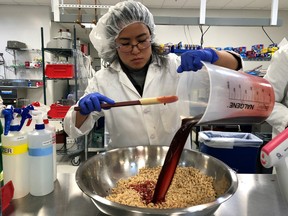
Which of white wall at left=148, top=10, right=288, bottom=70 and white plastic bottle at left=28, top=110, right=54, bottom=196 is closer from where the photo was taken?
white plastic bottle at left=28, top=110, right=54, bottom=196

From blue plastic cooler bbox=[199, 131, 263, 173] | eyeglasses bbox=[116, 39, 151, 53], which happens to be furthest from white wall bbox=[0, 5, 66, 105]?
eyeglasses bbox=[116, 39, 151, 53]

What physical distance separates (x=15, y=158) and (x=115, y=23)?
0.88 metres

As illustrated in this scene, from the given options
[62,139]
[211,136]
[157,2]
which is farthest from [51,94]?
[211,136]

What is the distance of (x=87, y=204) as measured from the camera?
2.64 ft

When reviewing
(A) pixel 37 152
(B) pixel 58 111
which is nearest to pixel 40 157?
(A) pixel 37 152

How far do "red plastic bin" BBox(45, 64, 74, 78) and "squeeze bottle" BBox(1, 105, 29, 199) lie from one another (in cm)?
243

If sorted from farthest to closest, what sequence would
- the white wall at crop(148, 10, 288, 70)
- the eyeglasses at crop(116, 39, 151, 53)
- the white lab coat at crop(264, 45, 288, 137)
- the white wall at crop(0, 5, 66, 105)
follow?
1. the white wall at crop(0, 5, 66, 105)
2. the white wall at crop(148, 10, 288, 70)
3. the white lab coat at crop(264, 45, 288, 137)
4. the eyeglasses at crop(116, 39, 151, 53)

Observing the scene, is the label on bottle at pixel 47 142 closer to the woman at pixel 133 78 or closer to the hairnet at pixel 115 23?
the woman at pixel 133 78

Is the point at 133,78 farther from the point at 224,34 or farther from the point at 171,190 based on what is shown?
the point at 224,34

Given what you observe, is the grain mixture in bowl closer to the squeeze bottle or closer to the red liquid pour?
the red liquid pour

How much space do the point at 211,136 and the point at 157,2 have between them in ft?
12.4

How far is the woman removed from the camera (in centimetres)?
125

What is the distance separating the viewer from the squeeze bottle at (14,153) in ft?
2.44

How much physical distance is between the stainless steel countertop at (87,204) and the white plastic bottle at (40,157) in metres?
0.04
